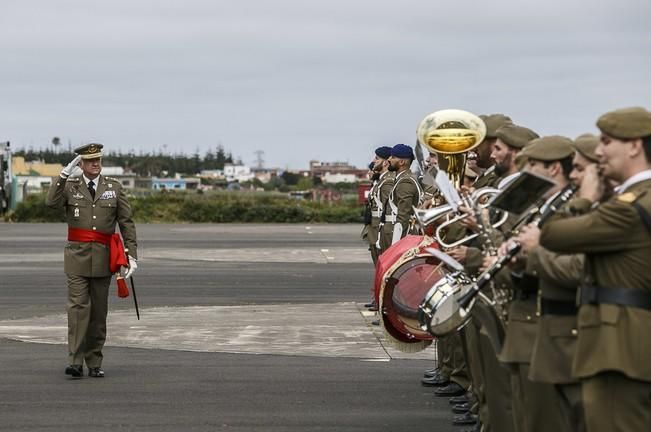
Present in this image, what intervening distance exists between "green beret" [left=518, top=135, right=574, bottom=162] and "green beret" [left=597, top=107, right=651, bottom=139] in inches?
38.1

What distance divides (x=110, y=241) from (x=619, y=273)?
774cm

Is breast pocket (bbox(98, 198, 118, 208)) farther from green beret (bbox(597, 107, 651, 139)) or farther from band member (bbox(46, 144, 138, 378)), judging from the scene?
green beret (bbox(597, 107, 651, 139))

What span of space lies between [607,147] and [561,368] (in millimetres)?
1196

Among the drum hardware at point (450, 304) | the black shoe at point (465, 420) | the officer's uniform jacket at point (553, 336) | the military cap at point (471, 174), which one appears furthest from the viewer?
the military cap at point (471, 174)

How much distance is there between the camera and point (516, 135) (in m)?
8.57

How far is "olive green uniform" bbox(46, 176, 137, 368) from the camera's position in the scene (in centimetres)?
A: 1323

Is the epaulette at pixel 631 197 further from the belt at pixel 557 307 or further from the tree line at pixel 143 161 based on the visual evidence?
the tree line at pixel 143 161

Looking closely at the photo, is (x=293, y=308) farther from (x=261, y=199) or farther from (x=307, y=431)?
(x=261, y=199)

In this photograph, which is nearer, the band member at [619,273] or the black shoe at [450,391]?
the band member at [619,273]

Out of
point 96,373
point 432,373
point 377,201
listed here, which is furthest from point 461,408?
point 377,201

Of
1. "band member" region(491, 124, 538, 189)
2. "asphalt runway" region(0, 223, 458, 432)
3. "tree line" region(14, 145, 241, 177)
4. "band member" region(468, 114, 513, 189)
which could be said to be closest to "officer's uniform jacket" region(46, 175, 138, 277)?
"asphalt runway" region(0, 223, 458, 432)

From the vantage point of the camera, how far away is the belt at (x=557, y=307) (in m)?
7.11

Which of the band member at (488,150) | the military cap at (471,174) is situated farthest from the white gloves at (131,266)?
the band member at (488,150)

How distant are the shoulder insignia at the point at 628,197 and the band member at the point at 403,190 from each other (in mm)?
9396
